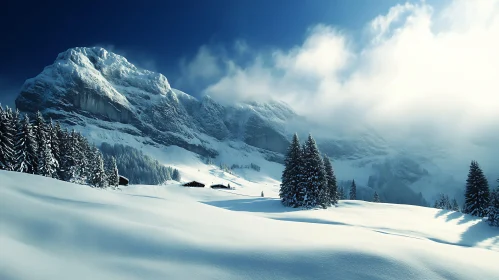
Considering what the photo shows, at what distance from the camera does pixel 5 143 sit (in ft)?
114

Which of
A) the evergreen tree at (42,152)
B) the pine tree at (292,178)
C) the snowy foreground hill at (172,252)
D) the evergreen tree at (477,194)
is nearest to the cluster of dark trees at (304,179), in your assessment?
the pine tree at (292,178)

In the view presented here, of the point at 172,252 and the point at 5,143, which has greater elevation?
the point at 5,143

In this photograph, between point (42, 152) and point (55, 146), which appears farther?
point (55, 146)

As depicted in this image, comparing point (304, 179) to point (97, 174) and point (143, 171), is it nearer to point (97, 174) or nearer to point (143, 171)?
point (97, 174)

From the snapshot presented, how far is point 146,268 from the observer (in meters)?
6.27

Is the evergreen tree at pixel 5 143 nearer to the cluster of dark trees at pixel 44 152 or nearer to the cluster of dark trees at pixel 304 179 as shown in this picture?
the cluster of dark trees at pixel 44 152

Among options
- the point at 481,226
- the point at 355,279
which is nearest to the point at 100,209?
the point at 355,279

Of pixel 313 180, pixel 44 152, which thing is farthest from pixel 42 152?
pixel 313 180

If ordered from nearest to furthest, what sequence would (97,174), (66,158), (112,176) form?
(66,158) → (97,174) → (112,176)

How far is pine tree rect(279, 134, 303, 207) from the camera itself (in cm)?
4188

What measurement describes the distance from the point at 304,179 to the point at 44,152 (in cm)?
3735

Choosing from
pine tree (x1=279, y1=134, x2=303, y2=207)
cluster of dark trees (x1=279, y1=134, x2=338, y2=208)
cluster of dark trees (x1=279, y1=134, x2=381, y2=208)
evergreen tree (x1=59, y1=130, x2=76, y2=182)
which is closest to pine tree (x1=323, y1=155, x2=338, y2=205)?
cluster of dark trees (x1=279, y1=134, x2=381, y2=208)

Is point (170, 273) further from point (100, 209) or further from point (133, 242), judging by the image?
point (100, 209)

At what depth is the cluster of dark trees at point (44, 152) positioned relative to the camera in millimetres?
35812
